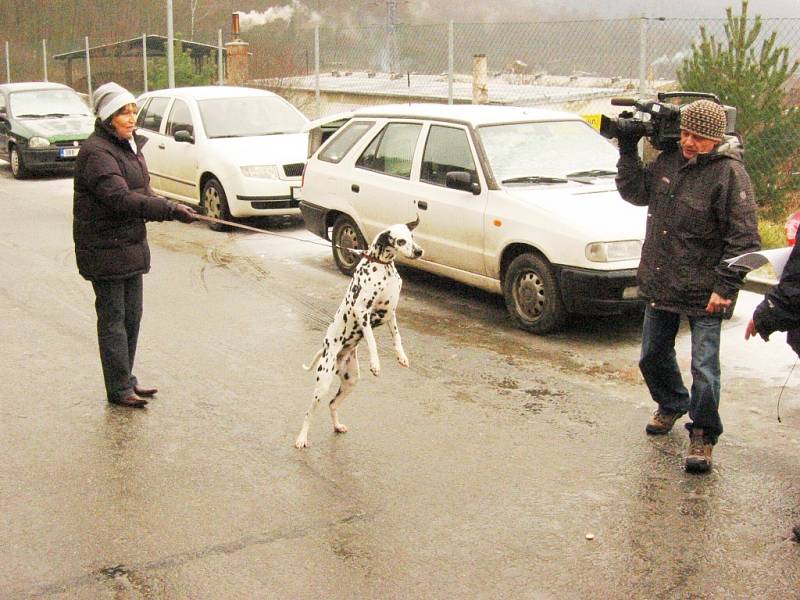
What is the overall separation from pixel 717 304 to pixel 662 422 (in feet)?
3.45

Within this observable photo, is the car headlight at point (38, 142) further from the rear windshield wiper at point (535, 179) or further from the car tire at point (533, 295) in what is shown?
the car tire at point (533, 295)

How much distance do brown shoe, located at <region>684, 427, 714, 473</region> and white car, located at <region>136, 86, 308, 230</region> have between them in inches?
327

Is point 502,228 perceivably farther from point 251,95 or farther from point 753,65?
point 251,95

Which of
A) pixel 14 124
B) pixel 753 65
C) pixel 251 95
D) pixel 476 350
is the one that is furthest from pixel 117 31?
pixel 476 350

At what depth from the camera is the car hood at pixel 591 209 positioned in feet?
26.1

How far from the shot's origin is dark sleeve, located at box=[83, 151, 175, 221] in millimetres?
6211

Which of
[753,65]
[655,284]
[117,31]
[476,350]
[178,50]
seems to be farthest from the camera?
[117,31]

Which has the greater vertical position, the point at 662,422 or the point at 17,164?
the point at 17,164

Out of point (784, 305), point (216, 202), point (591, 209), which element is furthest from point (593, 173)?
point (216, 202)

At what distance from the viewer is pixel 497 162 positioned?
29.2 feet

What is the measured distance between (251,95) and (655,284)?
10.1 meters

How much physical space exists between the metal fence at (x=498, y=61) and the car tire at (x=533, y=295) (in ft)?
15.9

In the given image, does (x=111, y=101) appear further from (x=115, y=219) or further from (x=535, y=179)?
(x=535, y=179)

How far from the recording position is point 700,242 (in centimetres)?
552
